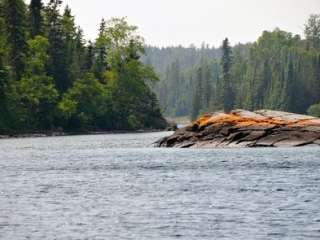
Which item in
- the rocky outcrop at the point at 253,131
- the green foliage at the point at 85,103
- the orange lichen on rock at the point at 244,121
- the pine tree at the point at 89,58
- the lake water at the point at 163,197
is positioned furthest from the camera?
the pine tree at the point at 89,58

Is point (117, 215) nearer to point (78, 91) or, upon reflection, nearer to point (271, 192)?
point (271, 192)

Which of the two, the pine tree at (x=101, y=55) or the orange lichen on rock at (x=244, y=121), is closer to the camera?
the orange lichen on rock at (x=244, y=121)

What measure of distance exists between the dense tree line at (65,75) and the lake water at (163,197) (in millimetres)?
49896

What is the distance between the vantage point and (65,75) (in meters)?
125

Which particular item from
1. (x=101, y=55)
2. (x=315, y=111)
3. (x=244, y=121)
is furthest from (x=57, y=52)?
(x=315, y=111)

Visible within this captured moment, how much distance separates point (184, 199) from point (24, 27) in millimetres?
89671

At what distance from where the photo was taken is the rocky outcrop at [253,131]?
70125mm

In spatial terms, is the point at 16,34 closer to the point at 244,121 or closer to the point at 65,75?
the point at 65,75

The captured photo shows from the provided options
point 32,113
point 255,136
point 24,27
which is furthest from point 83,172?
point 24,27

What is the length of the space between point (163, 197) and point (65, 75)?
91.5 metres

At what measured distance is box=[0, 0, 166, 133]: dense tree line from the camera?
11225 centimetres

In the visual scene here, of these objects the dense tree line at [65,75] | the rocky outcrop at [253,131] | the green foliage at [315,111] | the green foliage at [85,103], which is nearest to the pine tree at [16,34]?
the dense tree line at [65,75]

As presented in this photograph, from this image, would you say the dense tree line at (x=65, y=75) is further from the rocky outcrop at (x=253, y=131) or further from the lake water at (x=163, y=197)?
the lake water at (x=163, y=197)

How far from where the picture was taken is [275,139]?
71.2 meters
